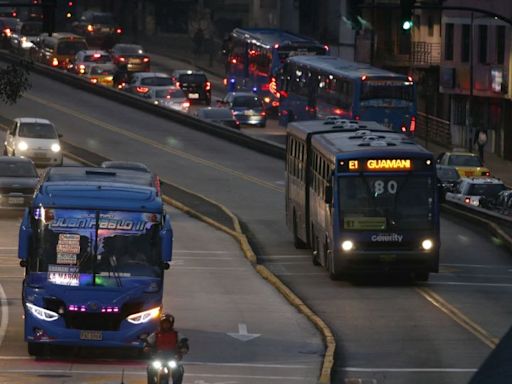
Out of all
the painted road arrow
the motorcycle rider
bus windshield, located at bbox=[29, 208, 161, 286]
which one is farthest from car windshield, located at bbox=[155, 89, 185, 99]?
the motorcycle rider

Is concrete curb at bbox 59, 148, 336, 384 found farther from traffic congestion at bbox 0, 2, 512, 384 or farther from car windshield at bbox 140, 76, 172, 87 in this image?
car windshield at bbox 140, 76, 172, 87

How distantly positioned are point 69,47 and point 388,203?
6643 cm

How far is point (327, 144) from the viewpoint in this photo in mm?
40594

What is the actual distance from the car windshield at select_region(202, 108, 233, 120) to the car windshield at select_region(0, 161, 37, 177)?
87.3 ft

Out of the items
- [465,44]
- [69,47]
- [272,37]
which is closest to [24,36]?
[69,47]

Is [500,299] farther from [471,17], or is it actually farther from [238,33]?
[238,33]

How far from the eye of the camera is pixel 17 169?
167 feet

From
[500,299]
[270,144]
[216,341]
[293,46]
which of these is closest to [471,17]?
[293,46]

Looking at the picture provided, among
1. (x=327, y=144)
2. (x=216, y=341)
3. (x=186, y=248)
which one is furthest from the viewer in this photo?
(x=186, y=248)

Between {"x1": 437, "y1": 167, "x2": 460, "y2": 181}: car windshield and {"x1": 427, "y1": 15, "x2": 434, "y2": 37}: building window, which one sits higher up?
{"x1": 427, "y1": 15, "x2": 434, "y2": 37}: building window

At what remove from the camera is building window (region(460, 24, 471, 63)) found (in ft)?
300

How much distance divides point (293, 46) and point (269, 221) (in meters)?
37.9

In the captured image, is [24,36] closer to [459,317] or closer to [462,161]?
[462,161]

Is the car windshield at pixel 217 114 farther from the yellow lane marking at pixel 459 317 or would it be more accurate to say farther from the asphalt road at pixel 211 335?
the yellow lane marking at pixel 459 317
